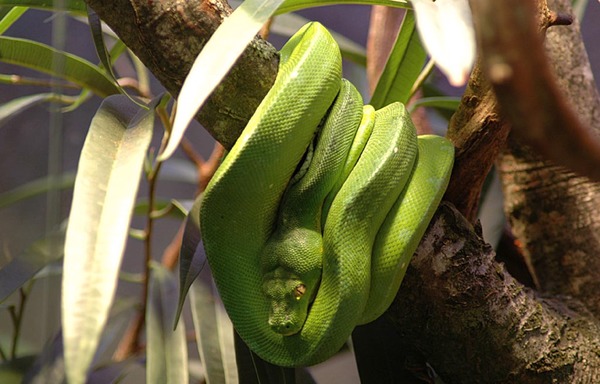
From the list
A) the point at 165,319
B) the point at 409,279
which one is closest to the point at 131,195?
the point at 409,279

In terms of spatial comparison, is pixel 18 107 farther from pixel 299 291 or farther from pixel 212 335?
pixel 299 291

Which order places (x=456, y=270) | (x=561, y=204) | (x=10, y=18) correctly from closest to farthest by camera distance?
1. (x=456, y=270)
2. (x=10, y=18)
3. (x=561, y=204)

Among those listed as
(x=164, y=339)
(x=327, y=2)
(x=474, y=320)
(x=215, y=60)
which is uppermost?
(x=327, y=2)

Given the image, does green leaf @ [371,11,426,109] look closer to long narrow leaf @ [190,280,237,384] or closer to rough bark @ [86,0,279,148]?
rough bark @ [86,0,279,148]

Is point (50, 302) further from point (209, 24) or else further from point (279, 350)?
point (209, 24)

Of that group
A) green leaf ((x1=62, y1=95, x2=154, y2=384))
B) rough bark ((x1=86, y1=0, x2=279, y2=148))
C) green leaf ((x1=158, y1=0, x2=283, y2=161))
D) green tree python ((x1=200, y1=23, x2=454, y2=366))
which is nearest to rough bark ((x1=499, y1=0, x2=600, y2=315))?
green tree python ((x1=200, y1=23, x2=454, y2=366))

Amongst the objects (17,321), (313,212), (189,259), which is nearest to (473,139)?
(313,212)
